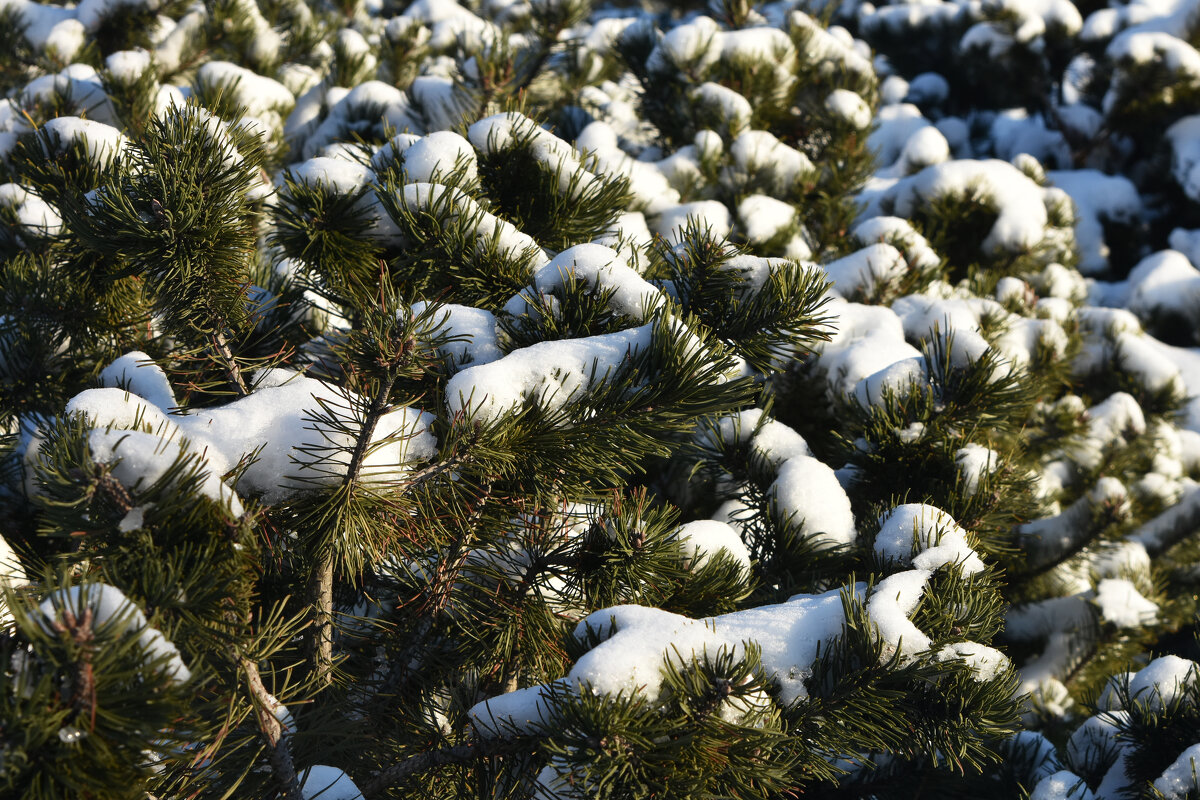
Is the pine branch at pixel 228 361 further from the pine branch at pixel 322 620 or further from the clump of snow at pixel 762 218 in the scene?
the clump of snow at pixel 762 218

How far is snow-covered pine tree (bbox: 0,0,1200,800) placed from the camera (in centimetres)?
72

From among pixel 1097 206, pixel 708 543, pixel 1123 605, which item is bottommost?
pixel 1123 605

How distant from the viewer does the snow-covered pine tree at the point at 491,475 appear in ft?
2.35

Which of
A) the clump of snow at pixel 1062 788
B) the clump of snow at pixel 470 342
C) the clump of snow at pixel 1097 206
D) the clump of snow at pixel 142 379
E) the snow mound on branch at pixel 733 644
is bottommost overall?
the clump of snow at pixel 1097 206

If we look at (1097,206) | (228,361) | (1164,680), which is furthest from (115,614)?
(1097,206)

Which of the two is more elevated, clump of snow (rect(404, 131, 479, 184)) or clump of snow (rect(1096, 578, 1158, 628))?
clump of snow (rect(404, 131, 479, 184))

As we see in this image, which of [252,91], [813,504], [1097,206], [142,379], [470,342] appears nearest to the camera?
[470,342]

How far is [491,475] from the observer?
0.86 meters

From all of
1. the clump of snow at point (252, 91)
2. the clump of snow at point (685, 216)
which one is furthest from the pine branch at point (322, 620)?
the clump of snow at point (252, 91)

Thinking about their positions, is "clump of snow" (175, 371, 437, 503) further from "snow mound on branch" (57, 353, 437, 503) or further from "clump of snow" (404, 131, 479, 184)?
"clump of snow" (404, 131, 479, 184)

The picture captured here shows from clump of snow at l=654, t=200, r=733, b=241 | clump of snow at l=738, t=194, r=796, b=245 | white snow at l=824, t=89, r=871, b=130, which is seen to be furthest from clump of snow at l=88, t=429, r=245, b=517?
white snow at l=824, t=89, r=871, b=130

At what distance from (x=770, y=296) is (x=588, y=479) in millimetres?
326

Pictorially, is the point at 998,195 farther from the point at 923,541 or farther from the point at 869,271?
the point at 923,541

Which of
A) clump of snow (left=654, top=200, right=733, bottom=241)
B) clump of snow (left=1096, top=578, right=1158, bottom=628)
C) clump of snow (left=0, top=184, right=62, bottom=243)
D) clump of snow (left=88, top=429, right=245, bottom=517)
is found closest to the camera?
clump of snow (left=88, top=429, right=245, bottom=517)
